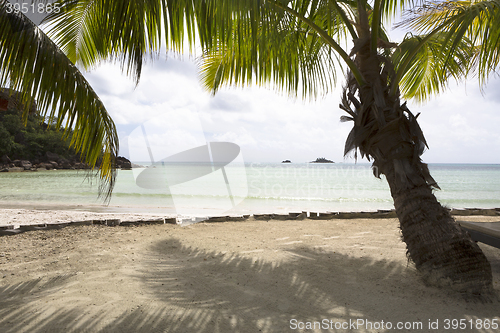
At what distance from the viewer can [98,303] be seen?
7.79 feet

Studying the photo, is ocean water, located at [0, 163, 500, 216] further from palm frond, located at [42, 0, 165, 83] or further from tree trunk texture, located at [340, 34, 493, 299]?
palm frond, located at [42, 0, 165, 83]

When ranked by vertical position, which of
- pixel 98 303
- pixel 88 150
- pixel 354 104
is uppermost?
pixel 354 104

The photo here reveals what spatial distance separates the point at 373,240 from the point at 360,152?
1962 mm

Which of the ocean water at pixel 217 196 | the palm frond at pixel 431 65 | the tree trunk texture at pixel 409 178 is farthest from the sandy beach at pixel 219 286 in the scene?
the palm frond at pixel 431 65

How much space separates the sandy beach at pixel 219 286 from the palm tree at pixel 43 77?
1.48 metres

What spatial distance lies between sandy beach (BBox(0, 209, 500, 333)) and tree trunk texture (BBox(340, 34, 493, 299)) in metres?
0.25

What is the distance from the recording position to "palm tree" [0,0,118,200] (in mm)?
2639

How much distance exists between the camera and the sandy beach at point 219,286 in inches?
84.1

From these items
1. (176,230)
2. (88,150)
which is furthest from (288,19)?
(176,230)

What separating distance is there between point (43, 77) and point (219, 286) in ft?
8.55

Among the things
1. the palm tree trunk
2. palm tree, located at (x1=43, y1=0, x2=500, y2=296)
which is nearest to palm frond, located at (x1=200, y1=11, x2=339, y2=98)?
palm tree, located at (x1=43, y1=0, x2=500, y2=296)

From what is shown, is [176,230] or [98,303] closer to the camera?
[98,303]

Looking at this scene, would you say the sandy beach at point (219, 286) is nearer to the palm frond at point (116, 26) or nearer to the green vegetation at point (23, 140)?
the palm frond at point (116, 26)

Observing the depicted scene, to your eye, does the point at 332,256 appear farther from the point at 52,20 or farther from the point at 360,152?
the point at 52,20
